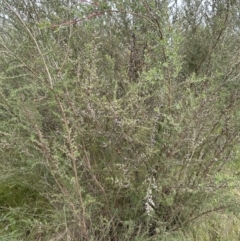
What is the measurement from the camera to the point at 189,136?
224cm

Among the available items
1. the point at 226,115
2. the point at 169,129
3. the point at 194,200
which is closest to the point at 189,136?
the point at 169,129

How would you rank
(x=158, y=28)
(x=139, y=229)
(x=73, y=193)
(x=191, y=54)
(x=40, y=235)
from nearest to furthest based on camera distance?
(x=158, y=28)
(x=73, y=193)
(x=139, y=229)
(x=40, y=235)
(x=191, y=54)

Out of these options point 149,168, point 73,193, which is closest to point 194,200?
point 149,168

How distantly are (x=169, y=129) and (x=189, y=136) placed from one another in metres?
0.13

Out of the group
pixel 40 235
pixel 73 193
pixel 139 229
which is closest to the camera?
pixel 73 193

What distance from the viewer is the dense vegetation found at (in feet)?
→ 6.88

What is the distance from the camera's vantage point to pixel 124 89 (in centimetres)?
256

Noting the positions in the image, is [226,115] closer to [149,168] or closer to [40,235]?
[149,168]

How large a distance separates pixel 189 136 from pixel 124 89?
595 millimetres

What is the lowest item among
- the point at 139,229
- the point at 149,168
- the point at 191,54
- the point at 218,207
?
the point at 139,229

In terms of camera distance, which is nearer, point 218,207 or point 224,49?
point 218,207

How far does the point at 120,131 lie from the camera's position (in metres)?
2.23

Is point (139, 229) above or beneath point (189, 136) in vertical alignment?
beneath

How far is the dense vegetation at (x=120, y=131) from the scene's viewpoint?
210cm
